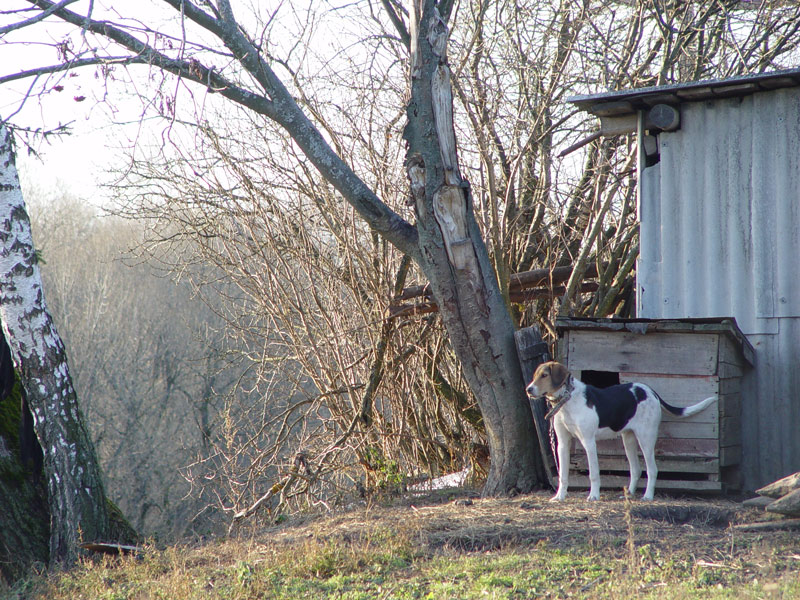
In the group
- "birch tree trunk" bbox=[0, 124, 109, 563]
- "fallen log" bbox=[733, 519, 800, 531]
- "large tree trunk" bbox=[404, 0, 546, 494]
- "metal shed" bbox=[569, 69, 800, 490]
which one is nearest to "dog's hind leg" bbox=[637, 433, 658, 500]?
"fallen log" bbox=[733, 519, 800, 531]

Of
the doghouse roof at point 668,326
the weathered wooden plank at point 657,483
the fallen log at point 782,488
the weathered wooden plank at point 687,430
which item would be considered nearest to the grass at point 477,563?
the weathered wooden plank at point 657,483

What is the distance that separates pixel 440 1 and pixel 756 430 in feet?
16.7

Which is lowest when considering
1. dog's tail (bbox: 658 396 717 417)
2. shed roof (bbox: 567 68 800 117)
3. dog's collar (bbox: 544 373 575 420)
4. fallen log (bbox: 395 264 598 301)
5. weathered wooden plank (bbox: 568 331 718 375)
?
dog's tail (bbox: 658 396 717 417)

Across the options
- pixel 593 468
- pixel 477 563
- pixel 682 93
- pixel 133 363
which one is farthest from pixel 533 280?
pixel 133 363

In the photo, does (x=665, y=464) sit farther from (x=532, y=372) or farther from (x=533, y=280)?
(x=533, y=280)

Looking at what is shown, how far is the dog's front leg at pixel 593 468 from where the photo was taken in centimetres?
609

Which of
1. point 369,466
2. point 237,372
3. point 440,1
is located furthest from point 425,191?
point 237,372

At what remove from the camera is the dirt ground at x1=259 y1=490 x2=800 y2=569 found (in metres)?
4.89

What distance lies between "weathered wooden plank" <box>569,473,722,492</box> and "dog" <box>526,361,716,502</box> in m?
0.16

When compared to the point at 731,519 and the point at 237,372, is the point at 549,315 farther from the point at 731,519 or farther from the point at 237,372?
the point at 237,372

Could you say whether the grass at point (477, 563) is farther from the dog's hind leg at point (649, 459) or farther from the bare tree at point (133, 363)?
the bare tree at point (133, 363)

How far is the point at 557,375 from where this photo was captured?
5941mm

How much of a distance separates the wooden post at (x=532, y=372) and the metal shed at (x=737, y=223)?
114cm

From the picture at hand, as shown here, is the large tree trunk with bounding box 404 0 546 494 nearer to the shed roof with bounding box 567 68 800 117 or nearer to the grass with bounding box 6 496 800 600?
the grass with bounding box 6 496 800 600
